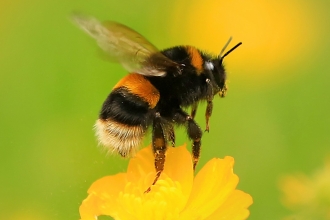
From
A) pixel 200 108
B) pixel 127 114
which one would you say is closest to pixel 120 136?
pixel 127 114

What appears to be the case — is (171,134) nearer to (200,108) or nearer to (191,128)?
(191,128)

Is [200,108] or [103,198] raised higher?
[200,108]

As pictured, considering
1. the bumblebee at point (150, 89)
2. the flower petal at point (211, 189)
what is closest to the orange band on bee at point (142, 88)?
the bumblebee at point (150, 89)

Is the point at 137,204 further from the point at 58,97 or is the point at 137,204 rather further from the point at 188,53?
the point at 58,97

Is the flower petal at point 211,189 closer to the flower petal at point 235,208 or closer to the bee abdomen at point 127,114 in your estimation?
the flower petal at point 235,208

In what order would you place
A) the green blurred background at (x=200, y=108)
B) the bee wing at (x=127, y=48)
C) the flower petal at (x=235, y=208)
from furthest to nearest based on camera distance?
the green blurred background at (x=200, y=108), the bee wing at (x=127, y=48), the flower petal at (x=235, y=208)

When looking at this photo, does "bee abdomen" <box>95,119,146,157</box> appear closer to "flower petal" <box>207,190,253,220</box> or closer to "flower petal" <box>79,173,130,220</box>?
"flower petal" <box>79,173,130,220</box>

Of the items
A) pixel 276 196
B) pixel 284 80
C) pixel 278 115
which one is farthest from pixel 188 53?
pixel 284 80
